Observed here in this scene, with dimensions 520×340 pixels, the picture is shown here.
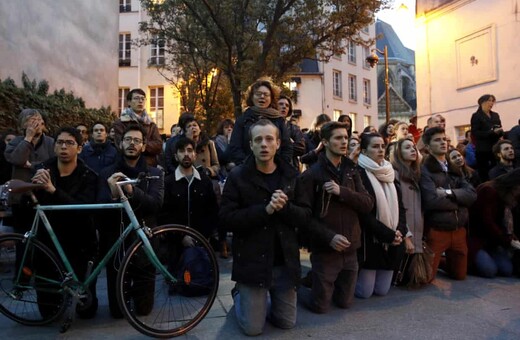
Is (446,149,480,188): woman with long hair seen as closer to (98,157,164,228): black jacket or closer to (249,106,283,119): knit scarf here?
(249,106,283,119): knit scarf

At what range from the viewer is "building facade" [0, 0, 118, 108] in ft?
38.1

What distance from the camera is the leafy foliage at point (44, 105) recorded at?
994cm

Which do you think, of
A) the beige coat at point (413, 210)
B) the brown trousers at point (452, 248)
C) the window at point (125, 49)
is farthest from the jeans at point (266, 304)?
the window at point (125, 49)

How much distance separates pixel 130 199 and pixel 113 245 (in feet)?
1.41

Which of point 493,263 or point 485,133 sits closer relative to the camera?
point 493,263

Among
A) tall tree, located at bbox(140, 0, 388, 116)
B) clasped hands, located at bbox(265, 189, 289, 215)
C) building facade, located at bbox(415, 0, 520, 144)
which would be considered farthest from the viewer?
building facade, located at bbox(415, 0, 520, 144)

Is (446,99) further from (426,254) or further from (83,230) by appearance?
(83,230)

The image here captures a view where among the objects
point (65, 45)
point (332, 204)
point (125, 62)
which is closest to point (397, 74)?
point (125, 62)

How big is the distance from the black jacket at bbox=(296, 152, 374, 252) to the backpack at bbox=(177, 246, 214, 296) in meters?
1.03

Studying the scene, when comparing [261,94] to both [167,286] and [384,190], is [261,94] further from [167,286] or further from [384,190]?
[167,286]

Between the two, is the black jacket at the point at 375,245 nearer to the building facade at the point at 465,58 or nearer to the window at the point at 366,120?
the building facade at the point at 465,58

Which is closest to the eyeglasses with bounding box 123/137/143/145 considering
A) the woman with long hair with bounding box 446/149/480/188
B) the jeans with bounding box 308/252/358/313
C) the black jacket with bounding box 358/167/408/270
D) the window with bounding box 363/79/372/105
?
the jeans with bounding box 308/252/358/313

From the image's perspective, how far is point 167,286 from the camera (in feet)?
13.1

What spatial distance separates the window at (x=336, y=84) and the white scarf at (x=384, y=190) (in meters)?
31.5
